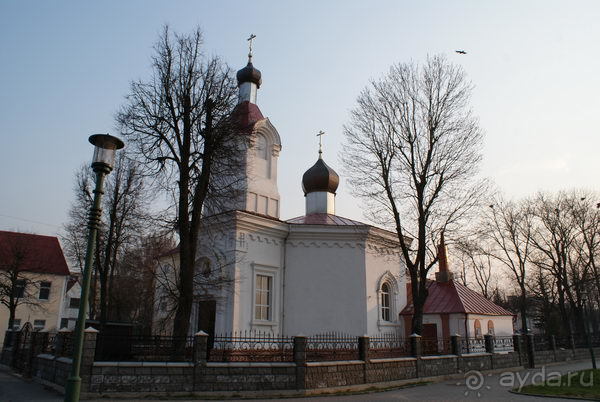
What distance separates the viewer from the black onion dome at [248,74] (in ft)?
75.4

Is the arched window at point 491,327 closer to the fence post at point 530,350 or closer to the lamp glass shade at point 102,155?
the fence post at point 530,350

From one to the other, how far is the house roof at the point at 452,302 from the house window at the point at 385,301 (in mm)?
891

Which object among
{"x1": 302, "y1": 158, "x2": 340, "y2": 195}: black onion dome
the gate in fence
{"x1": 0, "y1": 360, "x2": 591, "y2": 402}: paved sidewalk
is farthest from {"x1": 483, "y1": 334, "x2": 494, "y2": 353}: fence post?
the gate in fence

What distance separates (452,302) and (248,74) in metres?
15.4

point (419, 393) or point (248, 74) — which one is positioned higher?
point (248, 74)

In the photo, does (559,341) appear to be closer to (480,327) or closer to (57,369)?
(480,327)

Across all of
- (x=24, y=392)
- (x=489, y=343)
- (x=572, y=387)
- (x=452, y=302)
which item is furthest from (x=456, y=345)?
(x=24, y=392)

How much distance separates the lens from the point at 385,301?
2167 cm

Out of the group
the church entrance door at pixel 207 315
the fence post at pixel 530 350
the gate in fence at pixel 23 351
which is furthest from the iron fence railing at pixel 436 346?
the gate in fence at pixel 23 351

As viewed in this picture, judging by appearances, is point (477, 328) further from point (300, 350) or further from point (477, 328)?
point (300, 350)

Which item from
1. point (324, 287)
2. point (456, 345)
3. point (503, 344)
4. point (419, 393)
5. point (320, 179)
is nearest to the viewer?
point (419, 393)

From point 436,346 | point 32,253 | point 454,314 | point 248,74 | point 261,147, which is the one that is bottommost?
point 436,346

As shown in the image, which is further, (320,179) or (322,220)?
(320,179)

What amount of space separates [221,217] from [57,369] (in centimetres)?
789
